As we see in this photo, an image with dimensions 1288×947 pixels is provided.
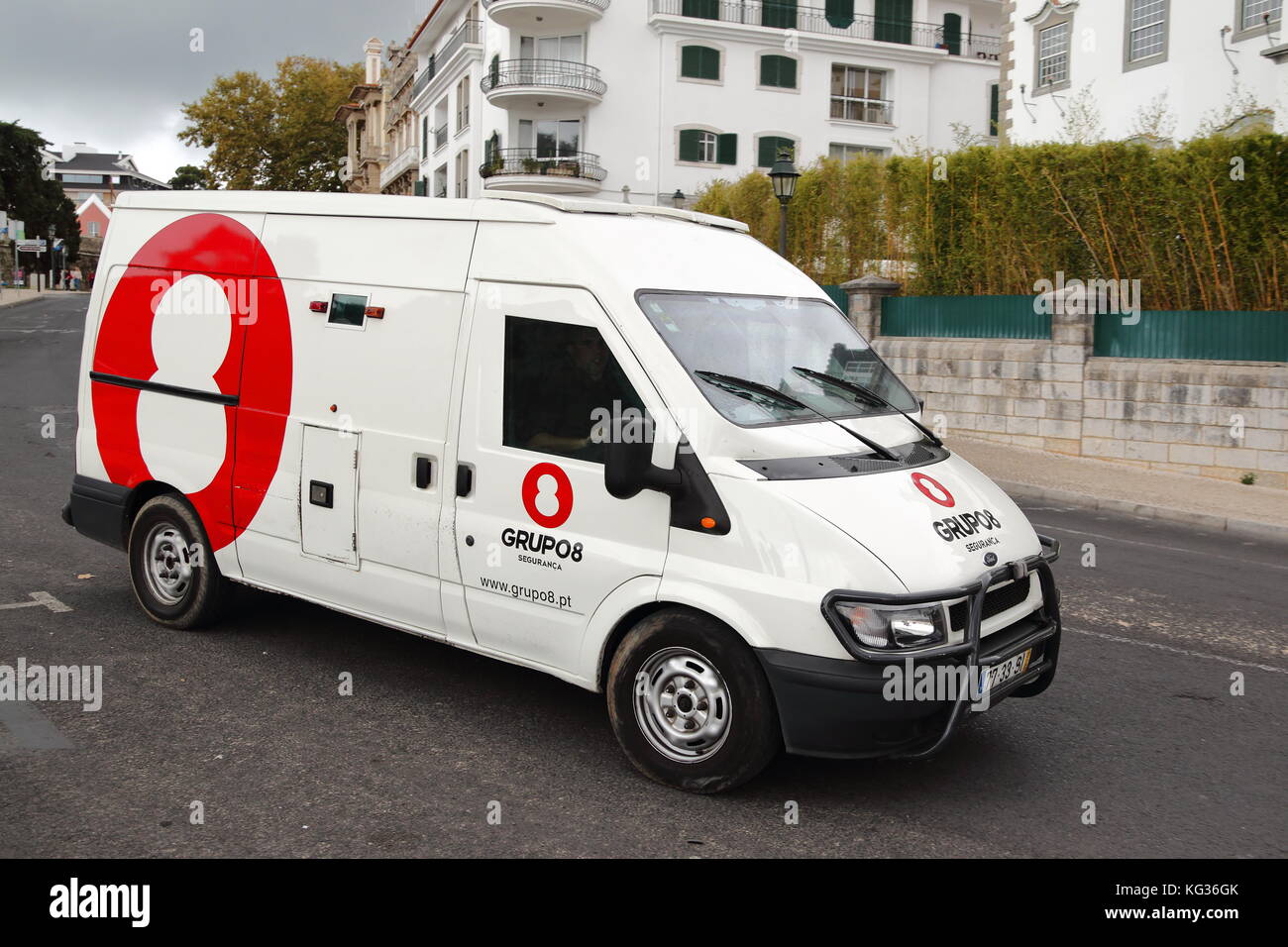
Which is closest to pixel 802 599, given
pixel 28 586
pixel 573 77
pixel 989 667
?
pixel 989 667

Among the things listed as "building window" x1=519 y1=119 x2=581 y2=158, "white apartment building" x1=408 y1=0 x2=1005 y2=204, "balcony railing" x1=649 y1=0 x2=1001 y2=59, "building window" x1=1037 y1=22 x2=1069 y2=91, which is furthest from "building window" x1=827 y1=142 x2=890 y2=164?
"building window" x1=1037 y1=22 x2=1069 y2=91

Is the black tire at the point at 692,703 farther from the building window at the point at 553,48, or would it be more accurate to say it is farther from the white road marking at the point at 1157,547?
the building window at the point at 553,48

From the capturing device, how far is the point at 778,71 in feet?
142

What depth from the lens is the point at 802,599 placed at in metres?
4.41

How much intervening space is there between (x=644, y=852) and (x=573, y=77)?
40.0 metres

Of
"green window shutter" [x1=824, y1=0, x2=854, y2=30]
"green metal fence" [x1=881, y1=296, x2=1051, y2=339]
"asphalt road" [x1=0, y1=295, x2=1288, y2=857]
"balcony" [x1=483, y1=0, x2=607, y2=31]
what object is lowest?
"asphalt road" [x1=0, y1=295, x2=1288, y2=857]

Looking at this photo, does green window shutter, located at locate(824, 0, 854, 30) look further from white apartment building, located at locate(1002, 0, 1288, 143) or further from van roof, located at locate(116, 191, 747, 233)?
van roof, located at locate(116, 191, 747, 233)

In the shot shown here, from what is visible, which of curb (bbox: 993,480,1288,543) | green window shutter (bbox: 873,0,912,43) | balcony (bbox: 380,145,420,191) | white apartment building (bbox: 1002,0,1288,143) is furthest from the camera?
balcony (bbox: 380,145,420,191)

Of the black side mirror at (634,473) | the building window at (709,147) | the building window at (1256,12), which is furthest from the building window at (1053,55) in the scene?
the black side mirror at (634,473)

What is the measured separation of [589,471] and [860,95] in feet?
142

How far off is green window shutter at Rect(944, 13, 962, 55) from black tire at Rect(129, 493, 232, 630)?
148 feet

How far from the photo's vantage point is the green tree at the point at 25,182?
278 feet

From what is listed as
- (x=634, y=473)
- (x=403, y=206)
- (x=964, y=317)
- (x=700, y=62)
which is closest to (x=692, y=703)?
(x=634, y=473)

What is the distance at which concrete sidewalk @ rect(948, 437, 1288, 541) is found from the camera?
1253 cm
